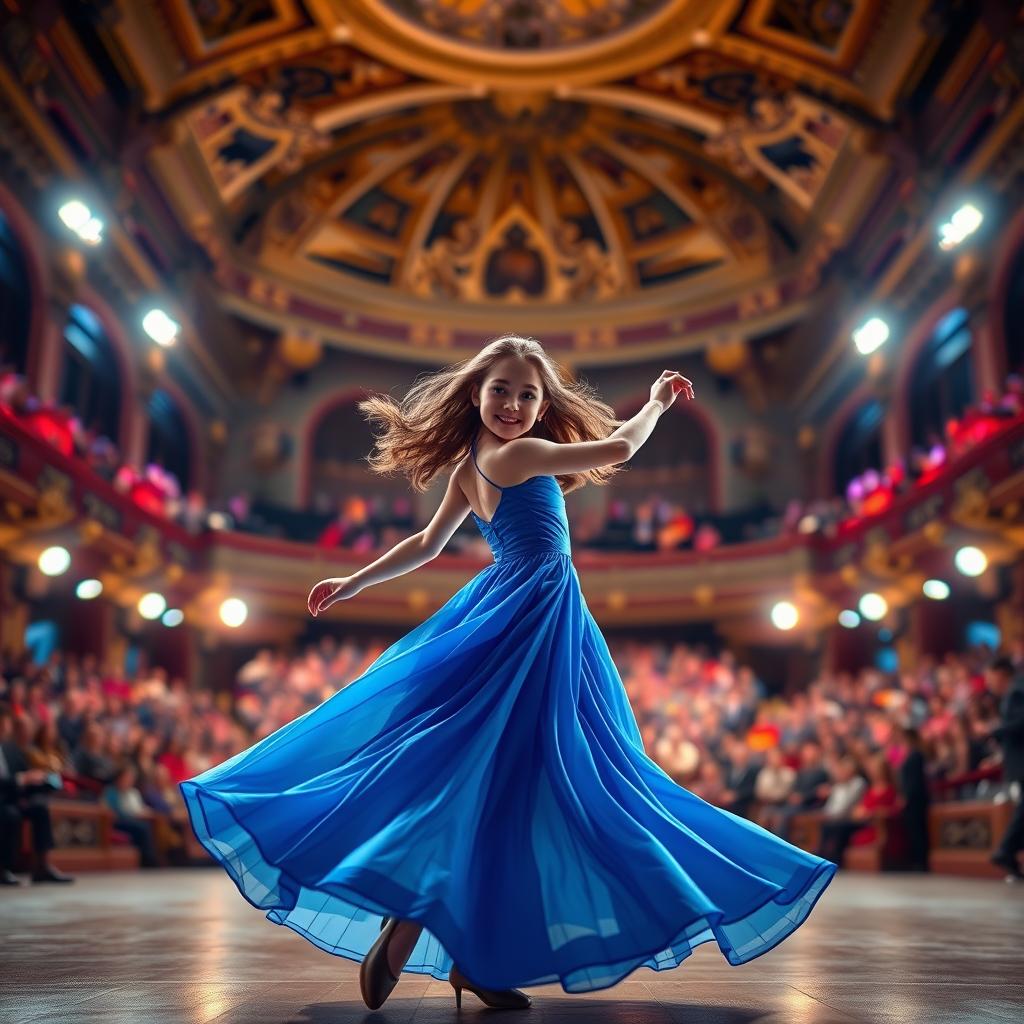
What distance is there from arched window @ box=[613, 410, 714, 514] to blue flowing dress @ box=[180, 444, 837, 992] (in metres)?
21.9

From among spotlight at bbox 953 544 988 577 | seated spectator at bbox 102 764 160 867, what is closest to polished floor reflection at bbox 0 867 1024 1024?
seated spectator at bbox 102 764 160 867

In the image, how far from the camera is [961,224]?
14.0 m

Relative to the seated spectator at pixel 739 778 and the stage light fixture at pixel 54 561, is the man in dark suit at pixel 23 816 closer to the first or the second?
the stage light fixture at pixel 54 561

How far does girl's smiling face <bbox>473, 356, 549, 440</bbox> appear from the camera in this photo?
3051 mm

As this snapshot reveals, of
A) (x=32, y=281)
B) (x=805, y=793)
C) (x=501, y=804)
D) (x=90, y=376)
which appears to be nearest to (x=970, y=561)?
(x=805, y=793)

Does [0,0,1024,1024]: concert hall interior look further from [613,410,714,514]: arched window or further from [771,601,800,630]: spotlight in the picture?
[771,601,800,630]: spotlight

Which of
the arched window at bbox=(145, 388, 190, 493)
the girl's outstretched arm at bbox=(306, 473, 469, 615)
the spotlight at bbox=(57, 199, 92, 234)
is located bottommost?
the girl's outstretched arm at bbox=(306, 473, 469, 615)

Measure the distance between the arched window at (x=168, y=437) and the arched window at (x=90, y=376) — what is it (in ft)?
3.95

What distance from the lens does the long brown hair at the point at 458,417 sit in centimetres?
319

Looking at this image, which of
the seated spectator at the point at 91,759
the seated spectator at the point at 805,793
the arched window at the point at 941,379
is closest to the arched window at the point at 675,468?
the arched window at the point at 941,379

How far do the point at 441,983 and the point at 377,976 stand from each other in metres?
0.84

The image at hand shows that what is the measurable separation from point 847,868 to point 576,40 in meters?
14.9

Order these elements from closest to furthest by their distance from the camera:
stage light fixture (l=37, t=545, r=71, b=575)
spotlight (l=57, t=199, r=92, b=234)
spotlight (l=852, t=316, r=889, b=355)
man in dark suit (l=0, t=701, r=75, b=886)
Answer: man in dark suit (l=0, t=701, r=75, b=886)
stage light fixture (l=37, t=545, r=71, b=575)
spotlight (l=57, t=199, r=92, b=234)
spotlight (l=852, t=316, r=889, b=355)

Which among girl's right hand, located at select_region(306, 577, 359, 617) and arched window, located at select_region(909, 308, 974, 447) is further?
arched window, located at select_region(909, 308, 974, 447)
